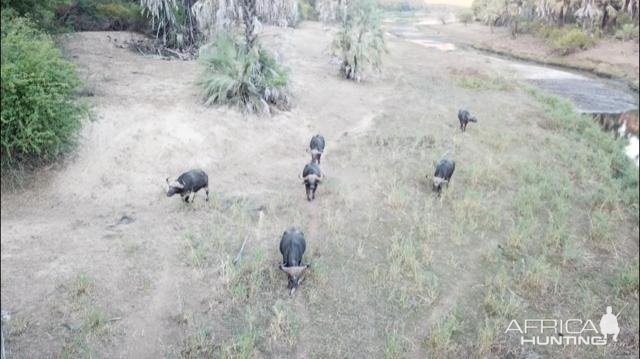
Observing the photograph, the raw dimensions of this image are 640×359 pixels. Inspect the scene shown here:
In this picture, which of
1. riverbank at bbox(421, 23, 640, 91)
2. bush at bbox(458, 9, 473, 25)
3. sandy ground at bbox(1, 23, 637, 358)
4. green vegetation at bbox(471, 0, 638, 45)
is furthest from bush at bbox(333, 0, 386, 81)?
bush at bbox(458, 9, 473, 25)

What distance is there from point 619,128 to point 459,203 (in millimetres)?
14772

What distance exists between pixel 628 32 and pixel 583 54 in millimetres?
3150

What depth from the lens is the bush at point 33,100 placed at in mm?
9141

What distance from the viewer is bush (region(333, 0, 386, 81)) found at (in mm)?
24234

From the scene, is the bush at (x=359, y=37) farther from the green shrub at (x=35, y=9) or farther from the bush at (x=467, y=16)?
the bush at (x=467, y=16)

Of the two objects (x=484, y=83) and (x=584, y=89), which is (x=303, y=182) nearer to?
(x=484, y=83)

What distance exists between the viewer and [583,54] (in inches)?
1544

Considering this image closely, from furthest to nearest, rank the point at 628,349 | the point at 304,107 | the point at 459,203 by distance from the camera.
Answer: the point at 304,107 → the point at 459,203 → the point at 628,349

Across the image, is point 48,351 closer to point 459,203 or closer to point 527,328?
point 527,328

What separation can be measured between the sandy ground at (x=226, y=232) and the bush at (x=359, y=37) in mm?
6017

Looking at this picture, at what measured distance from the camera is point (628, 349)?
8312mm

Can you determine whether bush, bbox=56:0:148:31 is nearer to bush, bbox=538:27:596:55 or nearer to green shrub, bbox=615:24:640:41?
bush, bbox=538:27:596:55

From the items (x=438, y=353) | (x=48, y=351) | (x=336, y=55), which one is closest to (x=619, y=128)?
(x=336, y=55)

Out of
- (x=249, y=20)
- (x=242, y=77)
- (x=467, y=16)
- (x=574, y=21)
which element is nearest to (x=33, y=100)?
(x=242, y=77)
